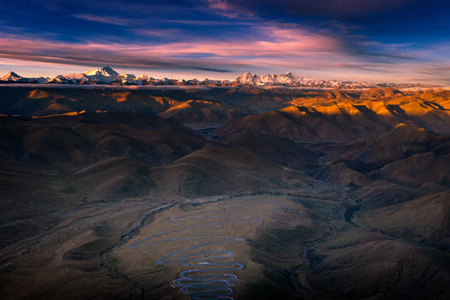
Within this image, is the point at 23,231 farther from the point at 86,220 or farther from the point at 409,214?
the point at 409,214

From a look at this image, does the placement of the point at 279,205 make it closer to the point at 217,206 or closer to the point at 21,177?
the point at 217,206

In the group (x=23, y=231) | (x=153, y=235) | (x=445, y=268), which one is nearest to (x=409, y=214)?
(x=445, y=268)

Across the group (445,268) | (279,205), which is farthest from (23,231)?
(445,268)

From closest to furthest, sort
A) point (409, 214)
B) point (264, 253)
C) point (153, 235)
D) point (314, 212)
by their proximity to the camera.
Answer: point (264, 253)
point (153, 235)
point (409, 214)
point (314, 212)

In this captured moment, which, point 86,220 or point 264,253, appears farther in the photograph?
point 86,220

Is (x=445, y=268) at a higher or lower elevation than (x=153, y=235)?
higher

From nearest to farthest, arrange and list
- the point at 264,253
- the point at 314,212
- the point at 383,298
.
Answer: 1. the point at 383,298
2. the point at 264,253
3. the point at 314,212

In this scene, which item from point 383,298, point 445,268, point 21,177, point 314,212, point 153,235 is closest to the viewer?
point 383,298

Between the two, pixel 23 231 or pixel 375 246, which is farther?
pixel 23 231

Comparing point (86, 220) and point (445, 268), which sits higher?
point (445, 268)
